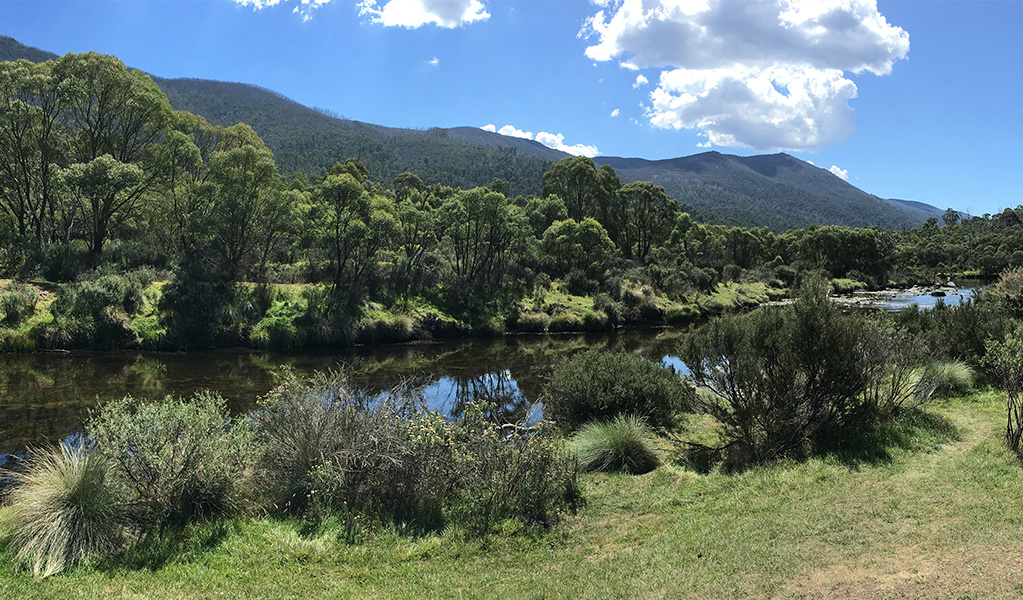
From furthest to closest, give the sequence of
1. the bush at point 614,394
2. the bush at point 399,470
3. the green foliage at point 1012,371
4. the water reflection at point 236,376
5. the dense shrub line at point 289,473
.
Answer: the water reflection at point 236,376 < the bush at point 614,394 < the green foliage at point 1012,371 < the bush at point 399,470 < the dense shrub line at point 289,473

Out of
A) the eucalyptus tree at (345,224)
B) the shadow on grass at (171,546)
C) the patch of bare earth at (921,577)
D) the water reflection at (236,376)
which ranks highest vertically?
the eucalyptus tree at (345,224)

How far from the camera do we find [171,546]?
5.98 m

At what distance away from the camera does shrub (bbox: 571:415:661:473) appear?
9.59 meters

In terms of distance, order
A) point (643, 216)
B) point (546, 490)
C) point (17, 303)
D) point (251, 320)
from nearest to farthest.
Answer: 1. point (546, 490)
2. point (17, 303)
3. point (251, 320)
4. point (643, 216)

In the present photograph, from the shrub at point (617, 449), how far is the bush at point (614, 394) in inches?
40.3

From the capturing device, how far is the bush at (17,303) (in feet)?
67.6

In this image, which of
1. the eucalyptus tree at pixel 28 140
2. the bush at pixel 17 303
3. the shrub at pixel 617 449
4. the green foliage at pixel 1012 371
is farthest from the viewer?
the eucalyptus tree at pixel 28 140

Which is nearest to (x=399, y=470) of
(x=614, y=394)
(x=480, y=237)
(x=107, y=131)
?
(x=614, y=394)

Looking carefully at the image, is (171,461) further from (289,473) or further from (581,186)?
(581,186)

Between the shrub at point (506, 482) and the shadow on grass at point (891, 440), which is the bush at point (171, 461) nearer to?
the shrub at point (506, 482)

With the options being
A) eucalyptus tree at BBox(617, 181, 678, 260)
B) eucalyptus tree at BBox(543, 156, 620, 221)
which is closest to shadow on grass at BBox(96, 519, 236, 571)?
eucalyptus tree at BBox(543, 156, 620, 221)

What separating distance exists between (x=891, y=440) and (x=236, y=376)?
19254mm

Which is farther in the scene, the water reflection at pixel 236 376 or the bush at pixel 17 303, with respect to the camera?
the bush at pixel 17 303

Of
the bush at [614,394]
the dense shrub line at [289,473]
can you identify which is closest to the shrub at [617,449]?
the bush at [614,394]
